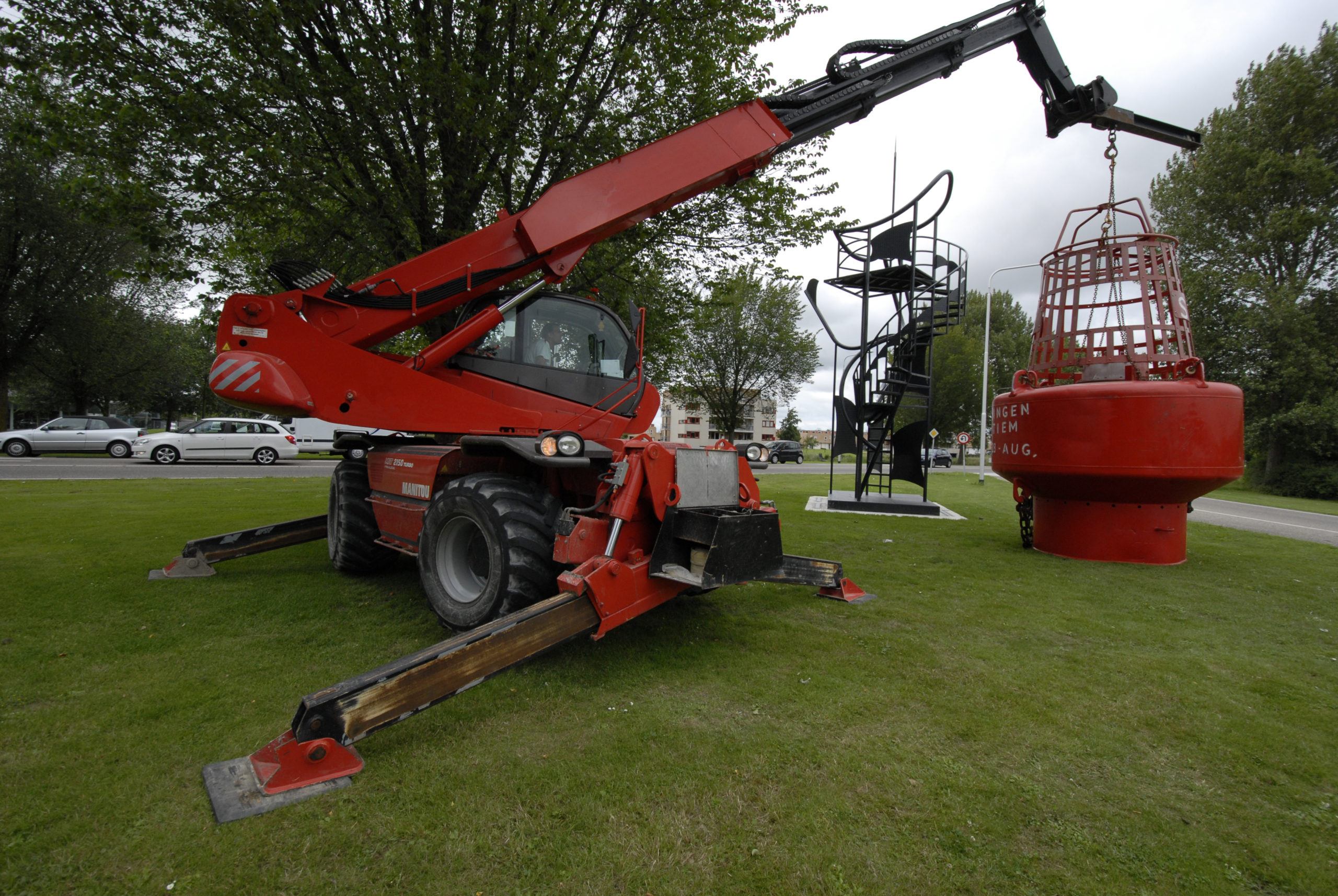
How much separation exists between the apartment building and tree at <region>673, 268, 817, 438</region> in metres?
1.08

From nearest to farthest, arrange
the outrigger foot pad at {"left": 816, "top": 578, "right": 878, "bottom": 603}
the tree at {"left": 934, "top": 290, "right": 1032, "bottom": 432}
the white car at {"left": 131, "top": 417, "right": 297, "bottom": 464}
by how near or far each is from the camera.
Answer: the outrigger foot pad at {"left": 816, "top": 578, "right": 878, "bottom": 603}, the white car at {"left": 131, "top": 417, "right": 297, "bottom": 464}, the tree at {"left": 934, "top": 290, "right": 1032, "bottom": 432}

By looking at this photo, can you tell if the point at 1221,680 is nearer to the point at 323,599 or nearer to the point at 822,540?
the point at 822,540

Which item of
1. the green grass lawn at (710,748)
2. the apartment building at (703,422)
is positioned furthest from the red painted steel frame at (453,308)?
the apartment building at (703,422)

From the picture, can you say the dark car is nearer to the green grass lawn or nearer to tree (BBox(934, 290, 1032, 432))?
tree (BBox(934, 290, 1032, 432))

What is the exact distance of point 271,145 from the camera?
7.01m

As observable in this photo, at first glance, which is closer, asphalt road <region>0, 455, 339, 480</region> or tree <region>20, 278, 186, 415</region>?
asphalt road <region>0, 455, 339, 480</region>

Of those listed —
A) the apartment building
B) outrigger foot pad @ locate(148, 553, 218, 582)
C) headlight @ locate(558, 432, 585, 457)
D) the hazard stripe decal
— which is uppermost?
the apartment building

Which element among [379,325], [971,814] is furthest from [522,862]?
[379,325]

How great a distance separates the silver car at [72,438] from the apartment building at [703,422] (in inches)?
812

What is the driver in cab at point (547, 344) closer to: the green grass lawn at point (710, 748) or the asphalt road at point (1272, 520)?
the green grass lawn at point (710, 748)

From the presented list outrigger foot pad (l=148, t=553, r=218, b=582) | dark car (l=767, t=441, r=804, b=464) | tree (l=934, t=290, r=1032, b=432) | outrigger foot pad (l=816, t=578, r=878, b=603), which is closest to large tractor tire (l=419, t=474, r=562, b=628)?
outrigger foot pad (l=816, t=578, r=878, b=603)

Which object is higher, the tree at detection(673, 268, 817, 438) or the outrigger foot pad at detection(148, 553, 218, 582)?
the tree at detection(673, 268, 817, 438)

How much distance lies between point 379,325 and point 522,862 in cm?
393

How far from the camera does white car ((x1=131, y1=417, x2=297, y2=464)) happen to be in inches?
→ 851
